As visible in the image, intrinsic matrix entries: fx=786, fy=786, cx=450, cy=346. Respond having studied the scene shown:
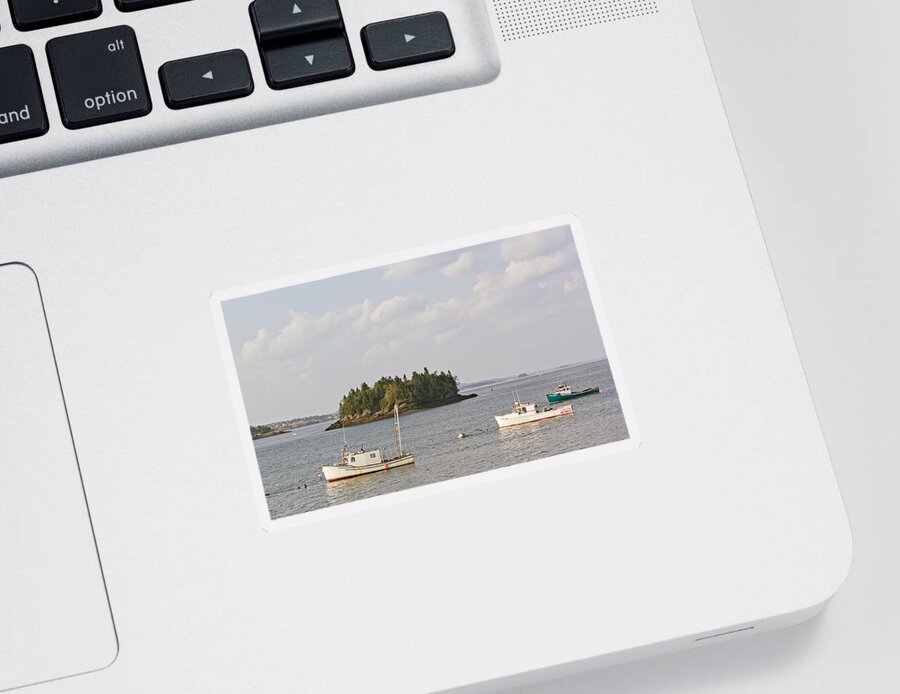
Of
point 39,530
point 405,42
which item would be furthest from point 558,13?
point 39,530

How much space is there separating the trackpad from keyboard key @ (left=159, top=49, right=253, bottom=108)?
0.11m

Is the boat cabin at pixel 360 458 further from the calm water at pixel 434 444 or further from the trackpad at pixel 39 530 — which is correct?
the trackpad at pixel 39 530

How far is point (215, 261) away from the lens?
13.5 inches

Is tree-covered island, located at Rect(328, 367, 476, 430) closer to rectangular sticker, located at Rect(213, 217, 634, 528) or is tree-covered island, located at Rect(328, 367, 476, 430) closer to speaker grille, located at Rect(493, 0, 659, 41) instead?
rectangular sticker, located at Rect(213, 217, 634, 528)

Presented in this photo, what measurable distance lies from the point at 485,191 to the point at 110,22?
19cm

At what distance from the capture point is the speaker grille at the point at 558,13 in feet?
1.22

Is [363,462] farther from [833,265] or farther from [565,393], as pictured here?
[833,265]

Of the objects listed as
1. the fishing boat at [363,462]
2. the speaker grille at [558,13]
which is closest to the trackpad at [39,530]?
the fishing boat at [363,462]

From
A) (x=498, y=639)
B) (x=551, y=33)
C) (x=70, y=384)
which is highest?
A: (x=551, y=33)

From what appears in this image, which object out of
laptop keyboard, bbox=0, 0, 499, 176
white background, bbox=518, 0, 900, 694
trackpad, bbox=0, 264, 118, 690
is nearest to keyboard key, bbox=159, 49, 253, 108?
laptop keyboard, bbox=0, 0, 499, 176

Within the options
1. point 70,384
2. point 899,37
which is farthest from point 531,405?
point 899,37

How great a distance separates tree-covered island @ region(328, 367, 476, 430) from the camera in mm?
327

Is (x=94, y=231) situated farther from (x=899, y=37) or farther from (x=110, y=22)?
(x=899, y=37)

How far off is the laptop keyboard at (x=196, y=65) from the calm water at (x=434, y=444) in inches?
5.9
